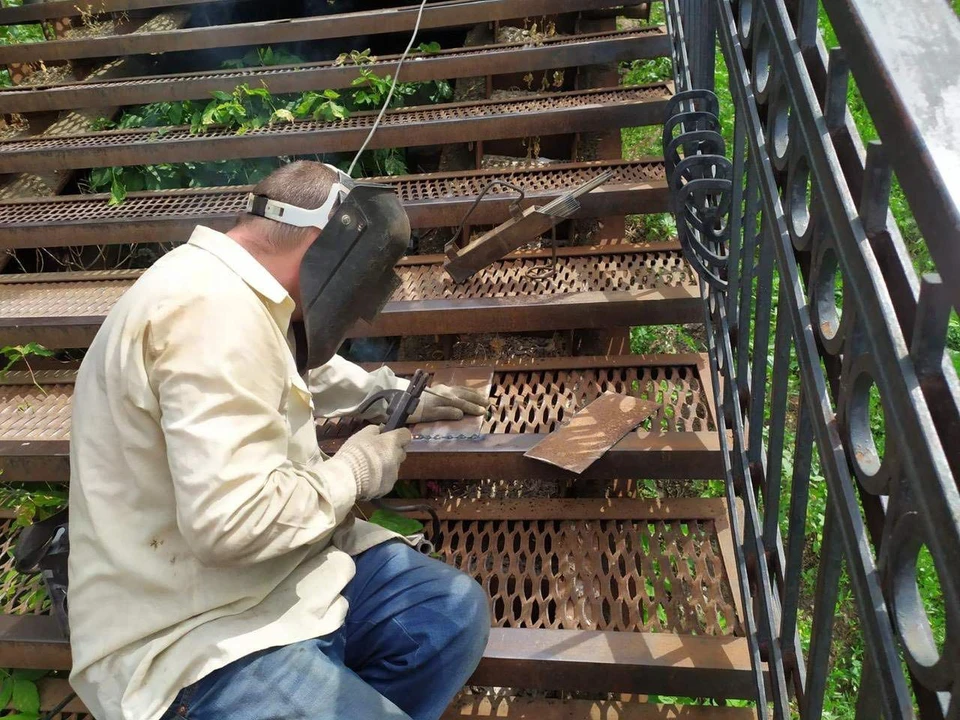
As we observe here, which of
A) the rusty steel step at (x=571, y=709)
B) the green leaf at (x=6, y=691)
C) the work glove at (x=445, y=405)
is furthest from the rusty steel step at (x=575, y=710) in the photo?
the green leaf at (x=6, y=691)

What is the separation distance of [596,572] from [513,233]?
1451mm

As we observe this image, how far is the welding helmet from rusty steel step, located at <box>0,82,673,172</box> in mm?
1627

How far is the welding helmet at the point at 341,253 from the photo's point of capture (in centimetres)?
217

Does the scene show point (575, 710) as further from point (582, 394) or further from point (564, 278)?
point (564, 278)

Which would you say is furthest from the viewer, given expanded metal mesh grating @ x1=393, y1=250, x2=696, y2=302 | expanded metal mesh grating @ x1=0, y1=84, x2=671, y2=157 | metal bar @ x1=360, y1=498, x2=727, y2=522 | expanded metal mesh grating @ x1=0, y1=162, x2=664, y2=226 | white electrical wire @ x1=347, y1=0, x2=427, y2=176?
expanded metal mesh grating @ x1=0, y1=84, x2=671, y2=157

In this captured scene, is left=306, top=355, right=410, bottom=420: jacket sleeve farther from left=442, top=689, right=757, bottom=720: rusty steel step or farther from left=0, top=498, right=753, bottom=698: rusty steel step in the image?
left=442, top=689, right=757, bottom=720: rusty steel step

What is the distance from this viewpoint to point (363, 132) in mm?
3875

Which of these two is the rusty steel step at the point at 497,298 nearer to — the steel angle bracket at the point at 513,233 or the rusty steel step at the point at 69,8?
the steel angle bracket at the point at 513,233

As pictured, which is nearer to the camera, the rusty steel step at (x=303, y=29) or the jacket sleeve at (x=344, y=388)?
the jacket sleeve at (x=344, y=388)

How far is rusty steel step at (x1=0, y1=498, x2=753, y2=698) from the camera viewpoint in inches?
86.5

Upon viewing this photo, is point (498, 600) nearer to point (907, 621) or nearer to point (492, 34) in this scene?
point (907, 621)

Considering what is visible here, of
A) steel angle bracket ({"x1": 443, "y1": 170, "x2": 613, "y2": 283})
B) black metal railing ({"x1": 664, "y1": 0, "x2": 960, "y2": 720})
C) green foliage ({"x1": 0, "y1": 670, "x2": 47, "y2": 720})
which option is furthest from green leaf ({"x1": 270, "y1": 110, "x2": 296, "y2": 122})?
green foliage ({"x1": 0, "y1": 670, "x2": 47, "y2": 720})

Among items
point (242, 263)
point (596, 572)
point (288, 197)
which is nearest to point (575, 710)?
point (596, 572)

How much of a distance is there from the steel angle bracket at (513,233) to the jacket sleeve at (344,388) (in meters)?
0.71
